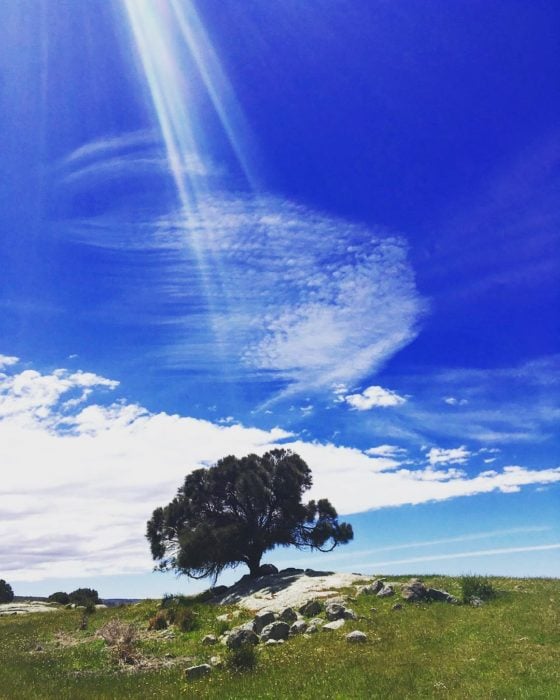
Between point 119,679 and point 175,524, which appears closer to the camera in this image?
point 119,679

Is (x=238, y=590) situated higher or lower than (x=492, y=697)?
higher

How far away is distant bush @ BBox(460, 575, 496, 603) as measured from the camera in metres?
32.2

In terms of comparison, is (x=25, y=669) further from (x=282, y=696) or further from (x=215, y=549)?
(x=215, y=549)

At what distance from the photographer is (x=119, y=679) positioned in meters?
22.3

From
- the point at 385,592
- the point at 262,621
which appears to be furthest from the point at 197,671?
the point at 385,592

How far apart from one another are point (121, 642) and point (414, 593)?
17.2 m

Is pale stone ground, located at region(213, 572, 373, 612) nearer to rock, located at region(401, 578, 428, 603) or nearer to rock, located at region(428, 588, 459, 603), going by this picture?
rock, located at region(401, 578, 428, 603)

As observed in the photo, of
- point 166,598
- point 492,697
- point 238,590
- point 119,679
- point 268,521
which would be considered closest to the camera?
point 492,697

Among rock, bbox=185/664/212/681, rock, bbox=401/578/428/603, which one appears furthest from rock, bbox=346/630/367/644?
rock, bbox=401/578/428/603

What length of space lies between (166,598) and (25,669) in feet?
95.3

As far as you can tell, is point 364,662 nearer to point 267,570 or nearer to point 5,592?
point 267,570

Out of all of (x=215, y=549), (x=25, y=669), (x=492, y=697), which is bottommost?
(x=492, y=697)

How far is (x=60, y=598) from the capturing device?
291 feet

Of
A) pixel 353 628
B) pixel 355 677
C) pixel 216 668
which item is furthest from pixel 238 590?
pixel 355 677
